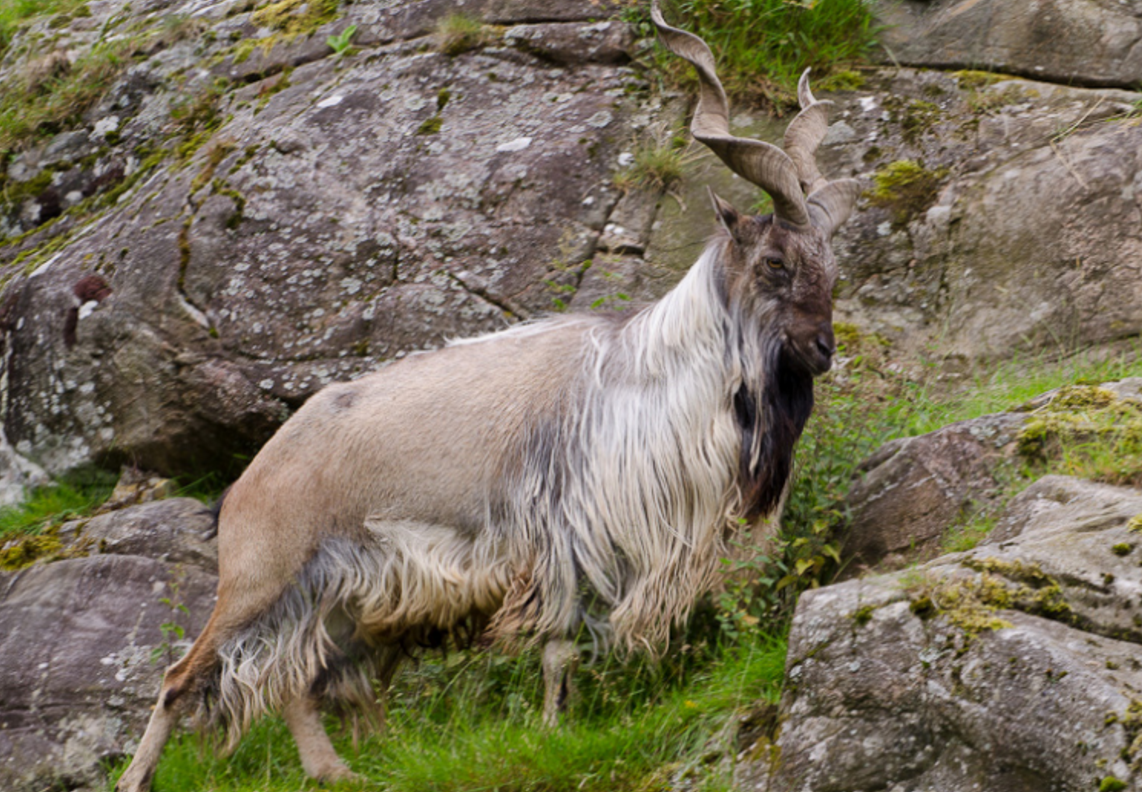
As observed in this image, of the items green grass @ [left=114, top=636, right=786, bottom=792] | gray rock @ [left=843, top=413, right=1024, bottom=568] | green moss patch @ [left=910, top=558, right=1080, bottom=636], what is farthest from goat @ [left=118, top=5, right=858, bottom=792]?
green moss patch @ [left=910, top=558, right=1080, bottom=636]

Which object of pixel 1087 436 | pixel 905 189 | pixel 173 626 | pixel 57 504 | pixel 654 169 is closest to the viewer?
pixel 1087 436

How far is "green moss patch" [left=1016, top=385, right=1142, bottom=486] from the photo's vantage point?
182 inches

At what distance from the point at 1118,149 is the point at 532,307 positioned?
134 inches

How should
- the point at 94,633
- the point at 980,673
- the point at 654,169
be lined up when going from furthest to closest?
the point at 654,169 < the point at 94,633 < the point at 980,673

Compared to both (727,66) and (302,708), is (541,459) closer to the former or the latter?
(302,708)

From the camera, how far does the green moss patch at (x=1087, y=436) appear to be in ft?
15.2

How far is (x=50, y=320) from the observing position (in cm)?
771

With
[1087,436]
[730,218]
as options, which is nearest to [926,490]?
[1087,436]

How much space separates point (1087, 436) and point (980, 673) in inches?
69.8

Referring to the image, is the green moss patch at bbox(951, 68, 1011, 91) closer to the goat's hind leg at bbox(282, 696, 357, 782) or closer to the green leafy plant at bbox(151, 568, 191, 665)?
the goat's hind leg at bbox(282, 696, 357, 782)

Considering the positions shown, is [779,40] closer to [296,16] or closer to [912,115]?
[912,115]

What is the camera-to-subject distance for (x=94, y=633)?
20.6 ft

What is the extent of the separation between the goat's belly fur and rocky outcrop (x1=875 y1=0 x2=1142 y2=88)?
4.56 m

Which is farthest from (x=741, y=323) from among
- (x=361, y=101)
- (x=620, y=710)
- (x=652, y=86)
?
(x=361, y=101)
